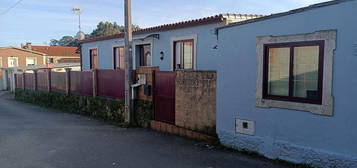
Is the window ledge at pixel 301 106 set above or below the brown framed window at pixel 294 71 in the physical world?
below

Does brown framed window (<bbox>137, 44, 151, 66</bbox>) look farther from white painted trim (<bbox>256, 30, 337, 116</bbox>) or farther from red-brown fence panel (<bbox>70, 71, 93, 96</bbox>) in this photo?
white painted trim (<bbox>256, 30, 337, 116</bbox>)

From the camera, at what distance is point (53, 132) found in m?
8.86

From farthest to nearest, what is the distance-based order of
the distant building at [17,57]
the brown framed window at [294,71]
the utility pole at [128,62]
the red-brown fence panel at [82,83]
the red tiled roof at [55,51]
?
1. the red tiled roof at [55,51]
2. the distant building at [17,57]
3. the red-brown fence panel at [82,83]
4. the utility pole at [128,62]
5. the brown framed window at [294,71]

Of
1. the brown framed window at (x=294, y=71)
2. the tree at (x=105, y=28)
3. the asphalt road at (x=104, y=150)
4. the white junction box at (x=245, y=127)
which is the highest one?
the tree at (x=105, y=28)

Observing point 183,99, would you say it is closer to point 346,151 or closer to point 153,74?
point 153,74

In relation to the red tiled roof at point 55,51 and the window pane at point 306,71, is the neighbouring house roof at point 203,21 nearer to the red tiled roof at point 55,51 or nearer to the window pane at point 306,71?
the window pane at point 306,71

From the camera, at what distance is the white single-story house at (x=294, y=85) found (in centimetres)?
476

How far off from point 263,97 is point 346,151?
177cm

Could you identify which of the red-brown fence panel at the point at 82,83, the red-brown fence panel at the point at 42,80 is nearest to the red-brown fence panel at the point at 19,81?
the red-brown fence panel at the point at 42,80

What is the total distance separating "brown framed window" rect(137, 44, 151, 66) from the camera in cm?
1358

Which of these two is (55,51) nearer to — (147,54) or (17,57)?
(17,57)

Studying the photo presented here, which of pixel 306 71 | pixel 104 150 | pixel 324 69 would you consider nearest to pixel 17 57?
pixel 104 150

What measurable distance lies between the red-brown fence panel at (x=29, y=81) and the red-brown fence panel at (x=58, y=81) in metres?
3.48

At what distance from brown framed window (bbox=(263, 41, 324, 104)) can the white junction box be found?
71cm
